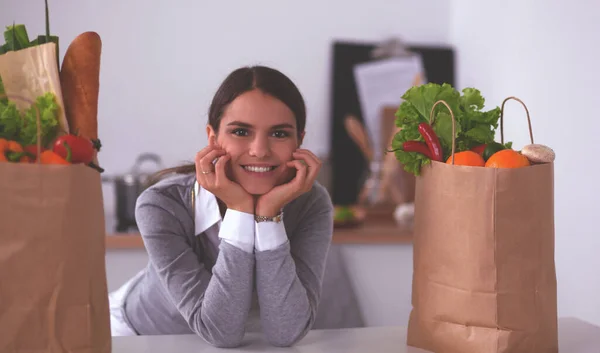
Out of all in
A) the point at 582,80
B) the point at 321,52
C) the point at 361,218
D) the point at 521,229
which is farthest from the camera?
the point at 321,52

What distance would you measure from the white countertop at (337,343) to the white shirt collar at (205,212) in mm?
223

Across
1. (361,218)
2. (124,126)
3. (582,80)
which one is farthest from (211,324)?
(124,126)

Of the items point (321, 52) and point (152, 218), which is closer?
point (152, 218)

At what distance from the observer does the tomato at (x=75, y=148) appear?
0.72 m

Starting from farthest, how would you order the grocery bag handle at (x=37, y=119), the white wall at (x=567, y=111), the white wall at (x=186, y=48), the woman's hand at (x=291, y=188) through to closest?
1. the white wall at (x=186, y=48)
2. the white wall at (x=567, y=111)
3. the woman's hand at (x=291, y=188)
4. the grocery bag handle at (x=37, y=119)

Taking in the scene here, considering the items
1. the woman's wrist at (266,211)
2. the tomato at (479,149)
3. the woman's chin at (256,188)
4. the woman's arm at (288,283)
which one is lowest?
the woman's arm at (288,283)

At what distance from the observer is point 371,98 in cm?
261

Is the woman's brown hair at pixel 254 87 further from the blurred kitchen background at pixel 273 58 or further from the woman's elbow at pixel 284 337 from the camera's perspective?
the blurred kitchen background at pixel 273 58

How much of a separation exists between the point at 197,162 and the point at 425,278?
407 mm

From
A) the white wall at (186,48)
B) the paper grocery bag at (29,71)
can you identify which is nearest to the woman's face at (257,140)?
the paper grocery bag at (29,71)

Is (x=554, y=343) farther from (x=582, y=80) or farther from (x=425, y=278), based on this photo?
(x=582, y=80)

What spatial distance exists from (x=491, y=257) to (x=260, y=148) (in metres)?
0.41

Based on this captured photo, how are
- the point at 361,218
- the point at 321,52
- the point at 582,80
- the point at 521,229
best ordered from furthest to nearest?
1. the point at 321,52
2. the point at 361,218
3. the point at 582,80
4. the point at 521,229

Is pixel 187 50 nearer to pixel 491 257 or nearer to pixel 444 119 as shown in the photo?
pixel 444 119
